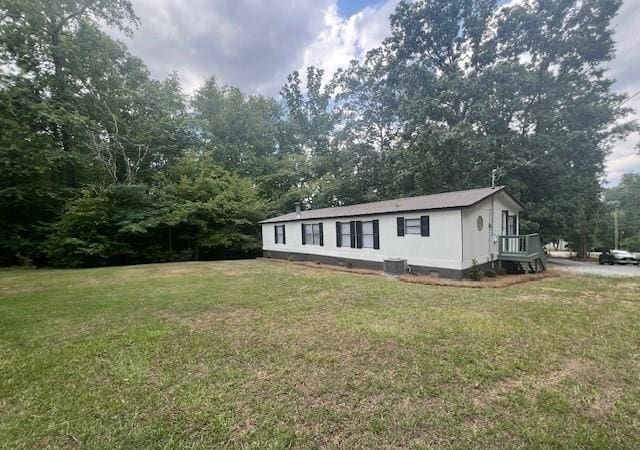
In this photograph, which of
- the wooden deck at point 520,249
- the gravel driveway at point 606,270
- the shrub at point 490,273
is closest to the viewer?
the shrub at point 490,273

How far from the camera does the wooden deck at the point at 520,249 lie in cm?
982

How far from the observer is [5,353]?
3828 mm

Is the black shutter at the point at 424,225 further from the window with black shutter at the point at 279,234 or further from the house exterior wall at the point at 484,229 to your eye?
the window with black shutter at the point at 279,234

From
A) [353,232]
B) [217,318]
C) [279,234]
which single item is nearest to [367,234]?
[353,232]

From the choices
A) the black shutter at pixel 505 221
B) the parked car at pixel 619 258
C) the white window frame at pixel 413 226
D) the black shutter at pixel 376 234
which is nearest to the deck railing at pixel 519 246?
the black shutter at pixel 505 221

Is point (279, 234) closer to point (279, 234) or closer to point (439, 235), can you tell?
point (279, 234)

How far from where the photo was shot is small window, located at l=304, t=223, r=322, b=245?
14.4m

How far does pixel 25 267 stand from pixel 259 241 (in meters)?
12.0

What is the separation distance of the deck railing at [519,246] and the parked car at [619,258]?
962cm

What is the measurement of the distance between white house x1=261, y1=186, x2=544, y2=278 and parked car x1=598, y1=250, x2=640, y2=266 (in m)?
9.03

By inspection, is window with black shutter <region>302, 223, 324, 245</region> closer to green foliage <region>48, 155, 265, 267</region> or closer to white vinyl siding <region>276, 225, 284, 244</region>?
white vinyl siding <region>276, 225, 284, 244</region>

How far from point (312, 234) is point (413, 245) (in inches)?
237

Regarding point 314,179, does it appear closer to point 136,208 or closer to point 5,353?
point 136,208

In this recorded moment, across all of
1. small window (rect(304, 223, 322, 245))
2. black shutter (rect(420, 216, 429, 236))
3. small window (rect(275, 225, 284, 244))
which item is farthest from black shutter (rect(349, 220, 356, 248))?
small window (rect(275, 225, 284, 244))
